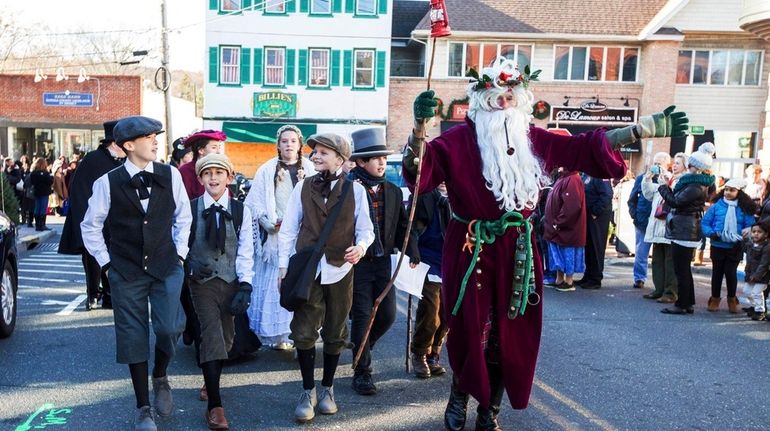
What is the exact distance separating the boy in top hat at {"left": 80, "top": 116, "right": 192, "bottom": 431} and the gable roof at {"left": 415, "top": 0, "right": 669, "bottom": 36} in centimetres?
2465

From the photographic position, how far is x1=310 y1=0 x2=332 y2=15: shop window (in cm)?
2917

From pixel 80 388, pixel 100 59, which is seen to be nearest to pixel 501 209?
pixel 80 388

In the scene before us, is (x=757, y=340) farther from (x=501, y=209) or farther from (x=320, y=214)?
(x=320, y=214)

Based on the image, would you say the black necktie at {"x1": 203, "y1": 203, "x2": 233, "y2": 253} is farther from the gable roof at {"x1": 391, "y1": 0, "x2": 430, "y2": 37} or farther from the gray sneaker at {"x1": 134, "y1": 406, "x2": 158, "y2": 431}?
the gable roof at {"x1": 391, "y1": 0, "x2": 430, "y2": 37}

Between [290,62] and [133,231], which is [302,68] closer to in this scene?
[290,62]

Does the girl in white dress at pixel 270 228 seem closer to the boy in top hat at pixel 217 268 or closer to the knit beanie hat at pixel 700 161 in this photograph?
the boy in top hat at pixel 217 268

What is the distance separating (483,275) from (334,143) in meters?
1.25

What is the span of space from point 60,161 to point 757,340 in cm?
1870

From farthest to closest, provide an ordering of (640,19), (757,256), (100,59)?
(100,59)
(640,19)
(757,256)

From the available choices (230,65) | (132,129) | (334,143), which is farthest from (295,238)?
(230,65)

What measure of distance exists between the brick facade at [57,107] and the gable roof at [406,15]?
12002 millimetres

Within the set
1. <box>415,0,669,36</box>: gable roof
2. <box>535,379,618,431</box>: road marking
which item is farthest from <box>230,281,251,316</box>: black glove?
<box>415,0,669,36</box>: gable roof

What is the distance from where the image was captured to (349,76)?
29.3 metres

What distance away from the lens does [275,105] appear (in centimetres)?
2930
